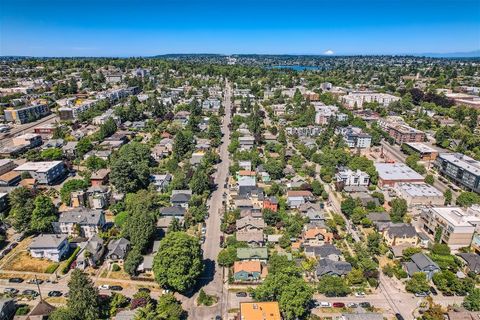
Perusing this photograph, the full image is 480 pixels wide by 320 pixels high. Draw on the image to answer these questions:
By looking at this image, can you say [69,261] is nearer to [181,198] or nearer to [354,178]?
[181,198]

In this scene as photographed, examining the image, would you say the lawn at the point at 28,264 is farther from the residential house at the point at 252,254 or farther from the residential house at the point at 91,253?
the residential house at the point at 252,254

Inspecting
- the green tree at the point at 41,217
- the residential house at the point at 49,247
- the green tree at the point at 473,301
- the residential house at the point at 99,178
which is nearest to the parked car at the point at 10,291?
the residential house at the point at 49,247

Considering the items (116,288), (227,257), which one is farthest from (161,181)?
(116,288)

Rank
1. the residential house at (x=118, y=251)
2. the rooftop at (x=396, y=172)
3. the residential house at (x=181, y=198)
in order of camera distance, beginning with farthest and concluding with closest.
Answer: the rooftop at (x=396, y=172) < the residential house at (x=181, y=198) < the residential house at (x=118, y=251)

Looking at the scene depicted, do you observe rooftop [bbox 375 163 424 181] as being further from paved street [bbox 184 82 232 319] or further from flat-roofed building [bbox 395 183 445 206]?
paved street [bbox 184 82 232 319]

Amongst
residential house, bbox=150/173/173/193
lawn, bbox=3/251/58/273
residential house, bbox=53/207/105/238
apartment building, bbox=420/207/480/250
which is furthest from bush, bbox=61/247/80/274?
apartment building, bbox=420/207/480/250

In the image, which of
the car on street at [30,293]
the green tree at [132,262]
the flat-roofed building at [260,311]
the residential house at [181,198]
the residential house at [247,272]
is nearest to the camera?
the flat-roofed building at [260,311]
